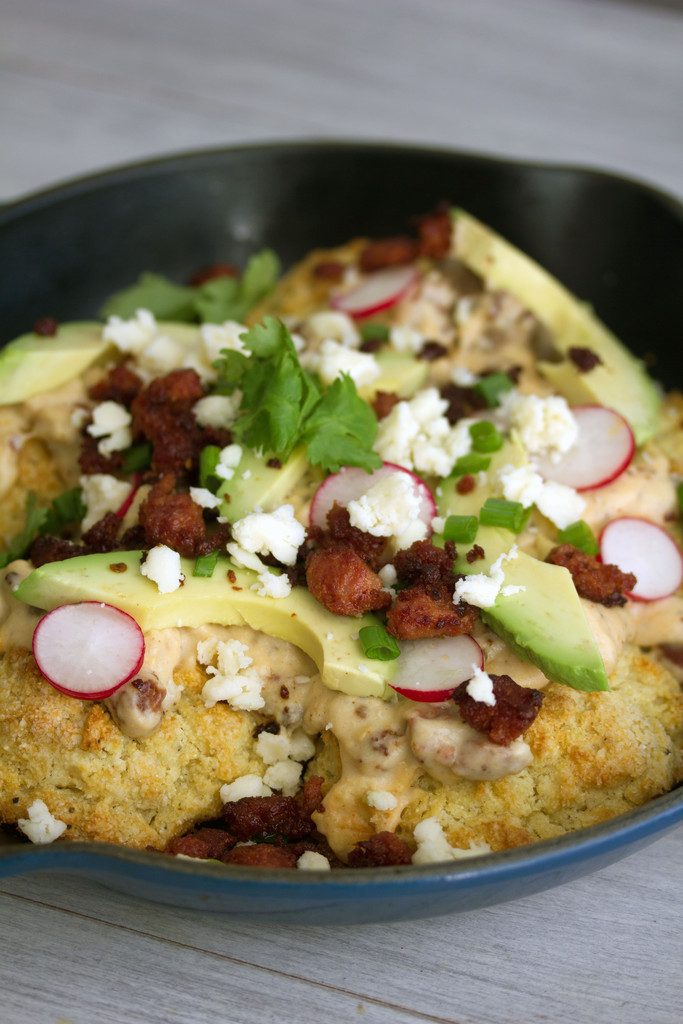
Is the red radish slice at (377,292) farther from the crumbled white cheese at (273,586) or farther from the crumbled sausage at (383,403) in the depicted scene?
the crumbled white cheese at (273,586)

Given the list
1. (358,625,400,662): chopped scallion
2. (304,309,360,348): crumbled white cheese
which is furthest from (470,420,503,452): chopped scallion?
(358,625,400,662): chopped scallion

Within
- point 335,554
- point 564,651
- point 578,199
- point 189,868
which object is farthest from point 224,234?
point 189,868

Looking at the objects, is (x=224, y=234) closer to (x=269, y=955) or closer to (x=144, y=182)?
(x=144, y=182)

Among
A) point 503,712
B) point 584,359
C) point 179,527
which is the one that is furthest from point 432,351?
point 503,712

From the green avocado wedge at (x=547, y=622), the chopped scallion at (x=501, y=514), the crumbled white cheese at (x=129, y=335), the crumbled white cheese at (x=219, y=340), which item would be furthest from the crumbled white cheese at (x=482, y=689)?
the crumbled white cheese at (x=129, y=335)

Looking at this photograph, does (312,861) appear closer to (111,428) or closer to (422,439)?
(422,439)

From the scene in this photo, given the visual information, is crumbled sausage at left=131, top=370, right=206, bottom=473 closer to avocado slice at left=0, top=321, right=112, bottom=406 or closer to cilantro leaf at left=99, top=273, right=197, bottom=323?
avocado slice at left=0, top=321, right=112, bottom=406

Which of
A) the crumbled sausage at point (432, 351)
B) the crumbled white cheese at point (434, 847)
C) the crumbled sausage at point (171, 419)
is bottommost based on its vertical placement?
the crumbled white cheese at point (434, 847)
